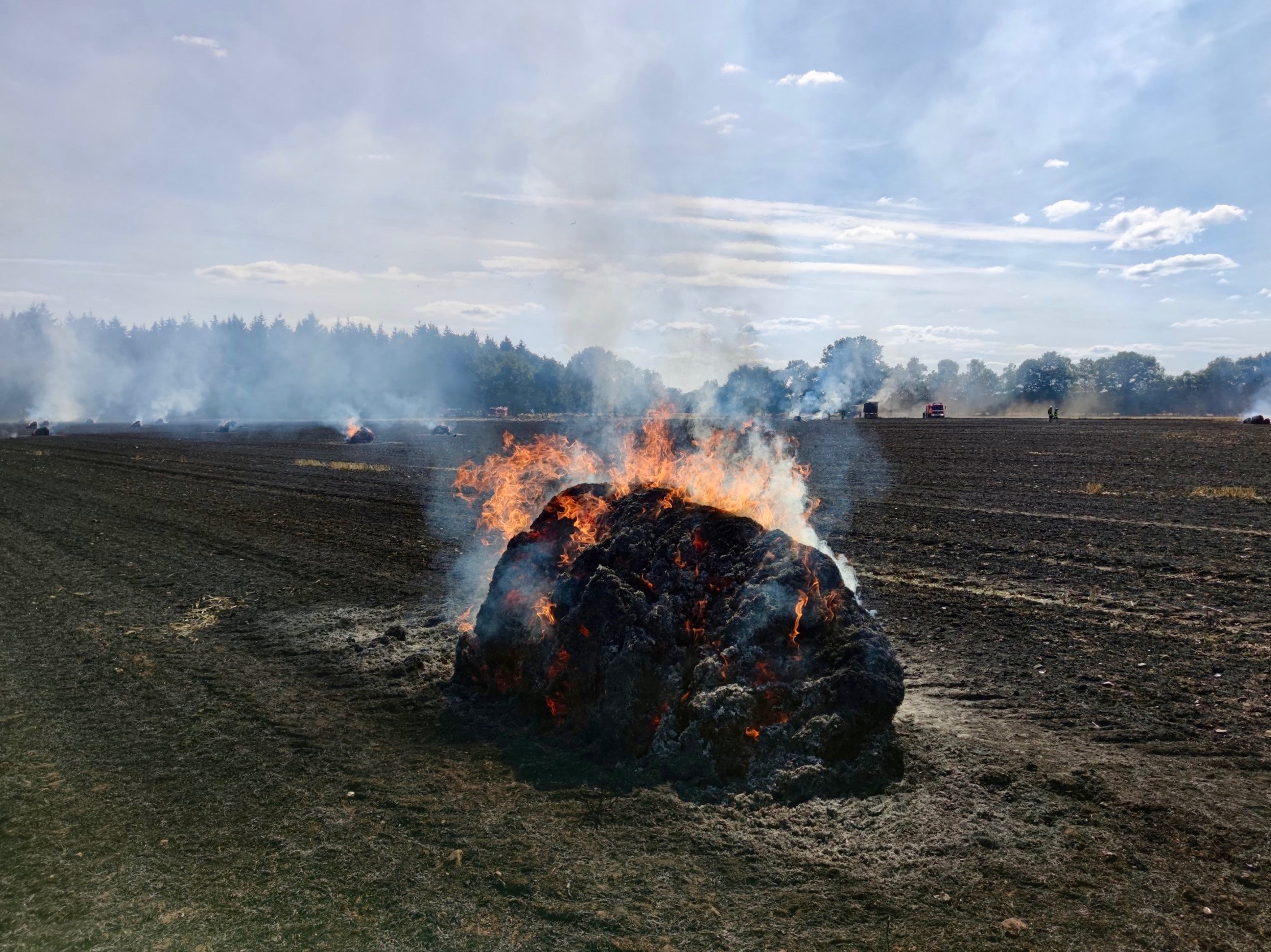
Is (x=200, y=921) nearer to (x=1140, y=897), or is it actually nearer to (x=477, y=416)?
(x=1140, y=897)

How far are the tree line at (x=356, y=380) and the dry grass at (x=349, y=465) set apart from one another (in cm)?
5855

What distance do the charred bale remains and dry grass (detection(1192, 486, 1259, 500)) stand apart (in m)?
20.5

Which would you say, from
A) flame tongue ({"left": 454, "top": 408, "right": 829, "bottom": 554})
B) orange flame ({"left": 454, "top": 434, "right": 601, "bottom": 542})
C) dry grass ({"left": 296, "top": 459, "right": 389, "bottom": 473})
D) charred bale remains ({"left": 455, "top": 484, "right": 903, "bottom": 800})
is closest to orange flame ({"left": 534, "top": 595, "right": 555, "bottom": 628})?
charred bale remains ({"left": 455, "top": 484, "right": 903, "bottom": 800})

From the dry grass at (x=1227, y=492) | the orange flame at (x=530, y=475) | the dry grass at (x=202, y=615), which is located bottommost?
the dry grass at (x=202, y=615)

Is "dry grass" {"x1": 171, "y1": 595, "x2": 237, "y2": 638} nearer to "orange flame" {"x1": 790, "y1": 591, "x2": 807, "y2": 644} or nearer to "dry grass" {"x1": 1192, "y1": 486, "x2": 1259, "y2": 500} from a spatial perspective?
"orange flame" {"x1": 790, "y1": 591, "x2": 807, "y2": 644}

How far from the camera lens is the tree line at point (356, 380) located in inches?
4355

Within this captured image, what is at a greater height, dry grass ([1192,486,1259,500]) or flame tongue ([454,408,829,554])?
flame tongue ([454,408,829,554])

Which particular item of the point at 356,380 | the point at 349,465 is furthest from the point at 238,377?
the point at 349,465

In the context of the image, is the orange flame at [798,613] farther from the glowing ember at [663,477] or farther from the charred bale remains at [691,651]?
the glowing ember at [663,477]

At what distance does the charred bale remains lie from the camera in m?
6.49

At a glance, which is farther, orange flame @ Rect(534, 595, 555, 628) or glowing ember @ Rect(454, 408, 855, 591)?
glowing ember @ Rect(454, 408, 855, 591)

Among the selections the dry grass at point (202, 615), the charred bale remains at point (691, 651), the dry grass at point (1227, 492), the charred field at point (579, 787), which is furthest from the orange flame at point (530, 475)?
the dry grass at point (1227, 492)

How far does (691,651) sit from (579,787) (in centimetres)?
166

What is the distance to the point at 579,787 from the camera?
255 inches
